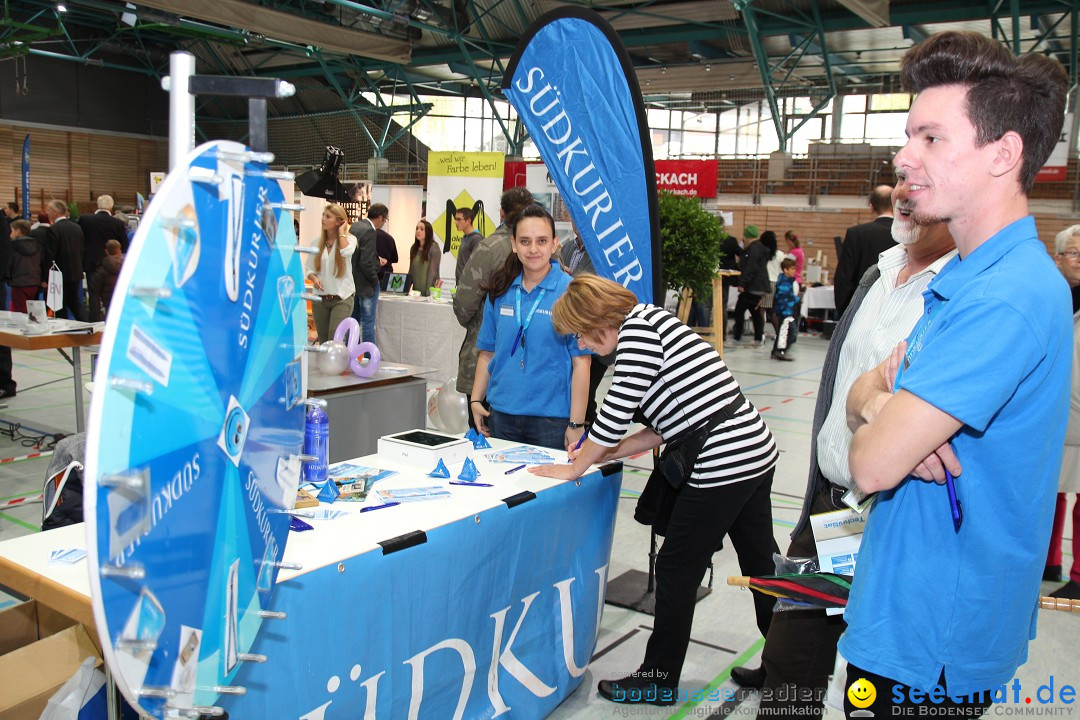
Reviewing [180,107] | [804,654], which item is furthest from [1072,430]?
[180,107]

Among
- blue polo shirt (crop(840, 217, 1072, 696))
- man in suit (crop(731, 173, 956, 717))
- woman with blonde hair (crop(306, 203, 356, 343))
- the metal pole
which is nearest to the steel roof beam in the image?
woman with blonde hair (crop(306, 203, 356, 343))

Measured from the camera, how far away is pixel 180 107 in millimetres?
1029

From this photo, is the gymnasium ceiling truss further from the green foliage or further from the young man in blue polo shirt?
the young man in blue polo shirt

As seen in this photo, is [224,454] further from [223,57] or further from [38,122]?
[38,122]

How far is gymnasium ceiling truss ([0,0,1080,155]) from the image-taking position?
39.9 feet

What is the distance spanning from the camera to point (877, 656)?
1.21m

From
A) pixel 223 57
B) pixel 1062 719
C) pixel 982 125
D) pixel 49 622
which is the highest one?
pixel 223 57

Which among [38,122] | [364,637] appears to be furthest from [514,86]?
[38,122]

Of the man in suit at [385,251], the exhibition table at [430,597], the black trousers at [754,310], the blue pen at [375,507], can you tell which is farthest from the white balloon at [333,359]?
the black trousers at [754,310]

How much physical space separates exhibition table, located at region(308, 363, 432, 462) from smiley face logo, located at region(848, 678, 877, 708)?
3.23 meters

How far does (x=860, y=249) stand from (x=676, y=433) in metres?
3.45

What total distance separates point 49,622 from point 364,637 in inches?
30.8

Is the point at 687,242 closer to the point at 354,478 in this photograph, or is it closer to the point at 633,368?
the point at 633,368

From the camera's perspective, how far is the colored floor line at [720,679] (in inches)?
102
